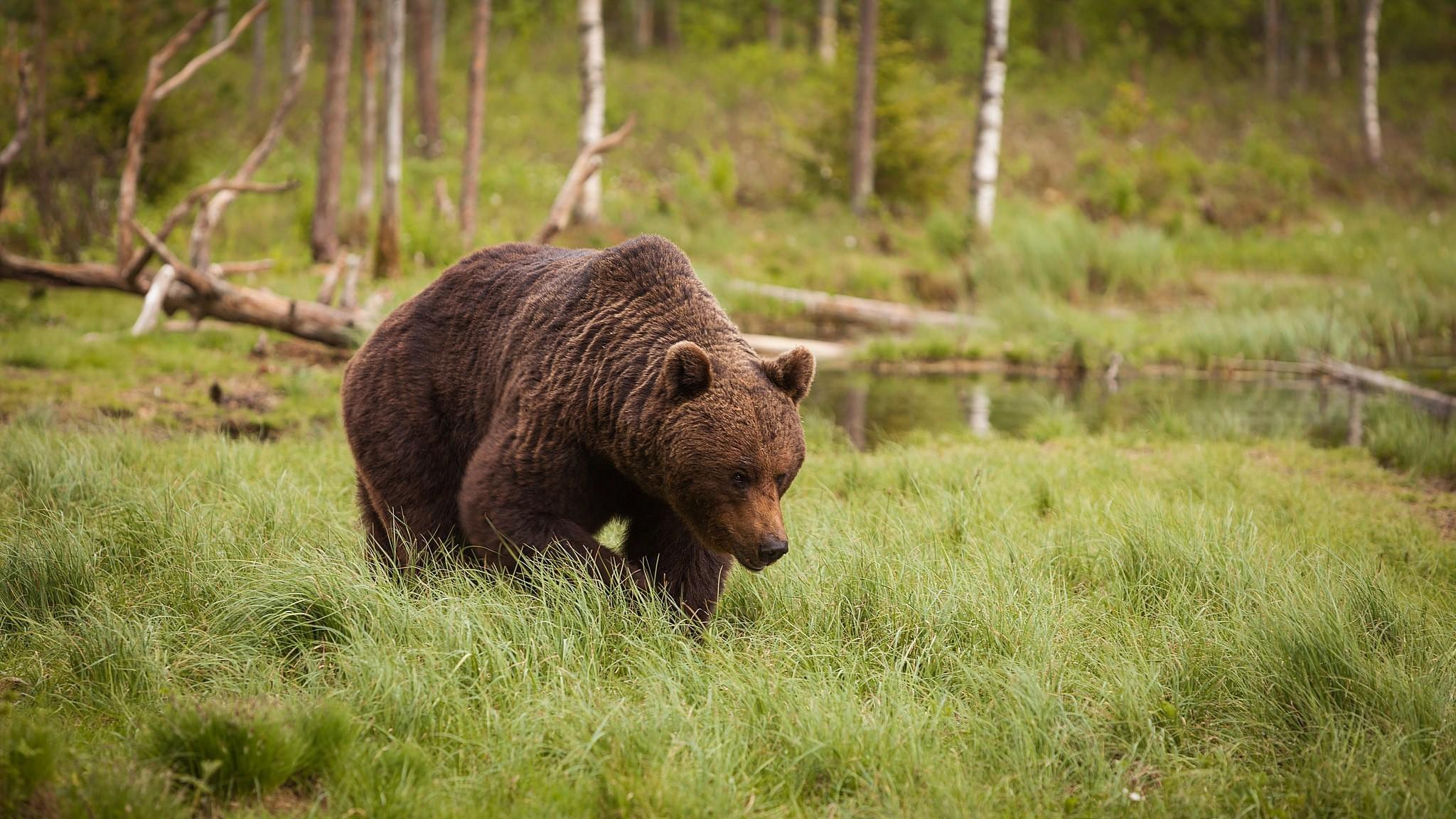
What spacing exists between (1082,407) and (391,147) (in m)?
9.25

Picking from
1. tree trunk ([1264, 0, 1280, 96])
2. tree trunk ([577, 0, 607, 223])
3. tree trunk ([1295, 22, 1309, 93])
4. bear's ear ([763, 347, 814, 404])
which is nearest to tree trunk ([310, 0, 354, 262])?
tree trunk ([577, 0, 607, 223])

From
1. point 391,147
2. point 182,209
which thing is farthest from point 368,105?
point 182,209

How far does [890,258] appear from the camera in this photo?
18547mm

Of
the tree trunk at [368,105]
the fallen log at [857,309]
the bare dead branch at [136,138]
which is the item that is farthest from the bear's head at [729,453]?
the tree trunk at [368,105]

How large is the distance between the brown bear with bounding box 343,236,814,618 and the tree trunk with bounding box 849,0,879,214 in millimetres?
15521

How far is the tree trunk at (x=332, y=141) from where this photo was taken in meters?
16.4

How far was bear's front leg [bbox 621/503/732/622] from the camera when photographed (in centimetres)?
455

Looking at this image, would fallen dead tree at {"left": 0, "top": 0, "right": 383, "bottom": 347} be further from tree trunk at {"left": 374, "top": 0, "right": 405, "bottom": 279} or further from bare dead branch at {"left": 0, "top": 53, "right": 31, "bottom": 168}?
tree trunk at {"left": 374, "top": 0, "right": 405, "bottom": 279}

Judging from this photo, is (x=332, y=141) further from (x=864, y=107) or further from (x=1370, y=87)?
(x=1370, y=87)

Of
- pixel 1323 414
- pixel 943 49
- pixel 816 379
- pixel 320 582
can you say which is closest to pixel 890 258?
pixel 816 379

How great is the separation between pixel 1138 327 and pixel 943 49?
107ft

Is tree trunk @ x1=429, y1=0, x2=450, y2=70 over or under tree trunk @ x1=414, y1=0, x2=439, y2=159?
over

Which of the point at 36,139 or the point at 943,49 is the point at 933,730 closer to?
the point at 36,139

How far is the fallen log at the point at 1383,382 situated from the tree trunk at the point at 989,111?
638 cm
